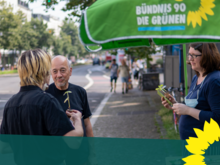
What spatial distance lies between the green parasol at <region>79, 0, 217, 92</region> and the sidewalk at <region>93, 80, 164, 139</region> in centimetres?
410

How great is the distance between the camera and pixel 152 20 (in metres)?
2.54

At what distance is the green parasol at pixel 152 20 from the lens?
8.11ft

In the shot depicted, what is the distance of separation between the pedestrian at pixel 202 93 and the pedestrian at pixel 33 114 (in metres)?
1.11

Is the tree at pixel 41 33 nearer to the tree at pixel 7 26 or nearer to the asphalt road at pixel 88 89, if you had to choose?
the tree at pixel 7 26

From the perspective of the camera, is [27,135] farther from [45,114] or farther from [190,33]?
[190,33]

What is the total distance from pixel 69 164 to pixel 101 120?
6.60m

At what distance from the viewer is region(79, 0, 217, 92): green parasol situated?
8.11 ft

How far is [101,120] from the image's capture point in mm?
8422

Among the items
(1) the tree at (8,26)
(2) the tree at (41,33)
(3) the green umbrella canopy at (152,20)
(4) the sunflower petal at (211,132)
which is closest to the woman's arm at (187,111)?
(3) the green umbrella canopy at (152,20)

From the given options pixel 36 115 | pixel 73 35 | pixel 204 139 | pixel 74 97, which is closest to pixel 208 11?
pixel 74 97

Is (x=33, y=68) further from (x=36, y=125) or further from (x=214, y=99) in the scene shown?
(x=214, y=99)

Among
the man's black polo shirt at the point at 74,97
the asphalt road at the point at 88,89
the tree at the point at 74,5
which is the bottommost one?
the asphalt road at the point at 88,89

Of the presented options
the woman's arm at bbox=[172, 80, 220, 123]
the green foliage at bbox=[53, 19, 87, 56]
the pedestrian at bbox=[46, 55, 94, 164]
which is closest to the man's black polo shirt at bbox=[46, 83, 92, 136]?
the pedestrian at bbox=[46, 55, 94, 164]

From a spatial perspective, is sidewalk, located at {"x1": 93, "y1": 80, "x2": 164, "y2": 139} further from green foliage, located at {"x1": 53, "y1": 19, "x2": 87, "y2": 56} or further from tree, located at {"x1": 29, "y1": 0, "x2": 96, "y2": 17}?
green foliage, located at {"x1": 53, "y1": 19, "x2": 87, "y2": 56}
